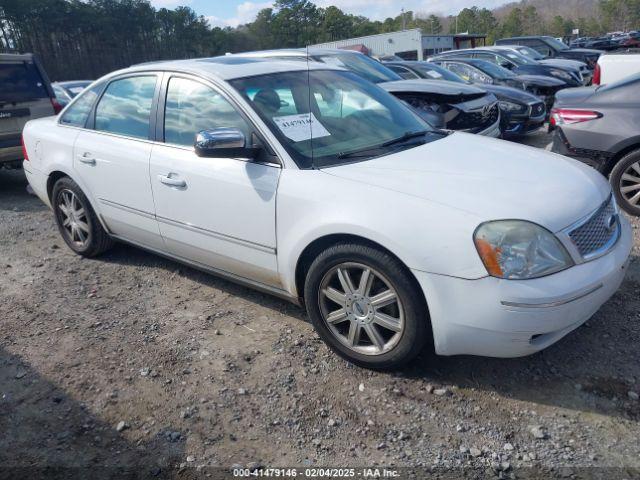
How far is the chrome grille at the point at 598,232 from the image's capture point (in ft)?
8.70

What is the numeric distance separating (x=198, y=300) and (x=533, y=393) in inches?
93.6

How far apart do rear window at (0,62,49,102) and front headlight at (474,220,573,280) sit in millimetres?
6980

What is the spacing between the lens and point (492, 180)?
284 centimetres

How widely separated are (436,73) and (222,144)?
27.7ft

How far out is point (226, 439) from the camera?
102 inches

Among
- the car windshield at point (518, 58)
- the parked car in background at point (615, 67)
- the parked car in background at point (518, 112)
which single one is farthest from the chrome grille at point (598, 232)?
the car windshield at point (518, 58)

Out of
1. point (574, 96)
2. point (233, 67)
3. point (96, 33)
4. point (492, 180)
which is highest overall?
point (96, 33)

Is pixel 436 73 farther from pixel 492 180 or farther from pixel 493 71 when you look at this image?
pixel 492 180

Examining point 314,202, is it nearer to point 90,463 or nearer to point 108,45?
point 90,463

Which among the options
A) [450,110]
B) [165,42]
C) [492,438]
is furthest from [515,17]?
[492,438]

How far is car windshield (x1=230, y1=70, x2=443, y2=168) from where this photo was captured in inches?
126

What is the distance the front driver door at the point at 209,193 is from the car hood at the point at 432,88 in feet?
13.5

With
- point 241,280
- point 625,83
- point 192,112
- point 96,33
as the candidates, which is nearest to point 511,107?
point 625,83

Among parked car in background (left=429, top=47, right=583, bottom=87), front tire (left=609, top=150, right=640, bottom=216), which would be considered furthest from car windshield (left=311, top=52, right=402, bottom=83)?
parked car in background (left=429, top=47, right=583, bottom=87)
